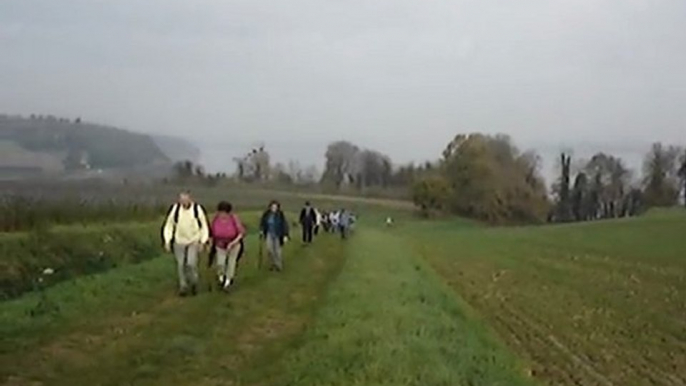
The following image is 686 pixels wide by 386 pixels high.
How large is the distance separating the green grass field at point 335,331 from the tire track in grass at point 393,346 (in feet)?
0.12

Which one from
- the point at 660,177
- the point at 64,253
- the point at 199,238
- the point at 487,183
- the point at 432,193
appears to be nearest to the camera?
the point at 199,238

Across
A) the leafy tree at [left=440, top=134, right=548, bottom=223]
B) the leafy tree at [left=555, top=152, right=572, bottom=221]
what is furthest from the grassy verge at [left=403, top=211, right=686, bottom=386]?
the leafy tree at [left=555, top=152, right=572, bottom=221]

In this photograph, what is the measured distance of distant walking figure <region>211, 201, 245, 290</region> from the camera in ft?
69.3

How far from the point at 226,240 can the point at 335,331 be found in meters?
7.04

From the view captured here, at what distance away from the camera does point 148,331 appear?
14.7 m

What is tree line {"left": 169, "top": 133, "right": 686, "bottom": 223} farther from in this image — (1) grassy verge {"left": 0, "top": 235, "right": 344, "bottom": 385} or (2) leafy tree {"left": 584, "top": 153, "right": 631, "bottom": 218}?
(1) grassy verge {"left": 0, "top": 235, "right": 344, "bottom": 385}

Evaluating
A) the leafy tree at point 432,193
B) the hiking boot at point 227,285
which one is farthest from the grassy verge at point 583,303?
the leafy tree at point 432,193

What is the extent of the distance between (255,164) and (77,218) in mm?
155835

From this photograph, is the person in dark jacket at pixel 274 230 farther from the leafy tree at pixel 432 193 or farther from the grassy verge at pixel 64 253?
the leafy tree at pixel 432 193

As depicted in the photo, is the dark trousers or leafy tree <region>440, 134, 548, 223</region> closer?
the dark trousers

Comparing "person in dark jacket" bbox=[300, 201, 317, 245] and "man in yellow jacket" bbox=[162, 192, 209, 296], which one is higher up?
"man in yellow jacket" bbox=[162, 192, 209, 296]

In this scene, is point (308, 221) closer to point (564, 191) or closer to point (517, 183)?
point (517, 183)

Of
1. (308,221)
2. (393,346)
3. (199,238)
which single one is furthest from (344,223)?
(393,346)

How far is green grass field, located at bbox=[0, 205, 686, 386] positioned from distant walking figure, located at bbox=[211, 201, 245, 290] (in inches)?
23.1
